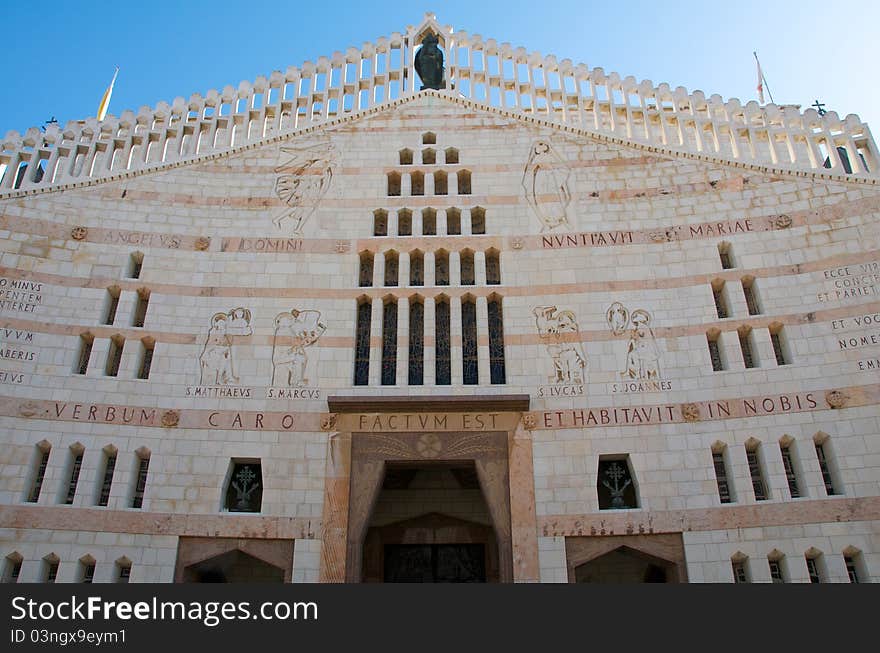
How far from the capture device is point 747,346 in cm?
1583

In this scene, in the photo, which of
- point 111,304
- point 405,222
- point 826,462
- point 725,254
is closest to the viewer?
point 826,462

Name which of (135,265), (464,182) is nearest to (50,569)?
(135,265)

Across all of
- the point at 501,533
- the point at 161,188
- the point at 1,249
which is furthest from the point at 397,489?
the point at 1,249

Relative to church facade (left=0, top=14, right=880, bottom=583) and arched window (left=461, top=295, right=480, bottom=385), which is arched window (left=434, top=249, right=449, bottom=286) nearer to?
church facade (left=0, top=14, right=880, bottom=583)

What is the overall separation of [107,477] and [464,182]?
34.7ft

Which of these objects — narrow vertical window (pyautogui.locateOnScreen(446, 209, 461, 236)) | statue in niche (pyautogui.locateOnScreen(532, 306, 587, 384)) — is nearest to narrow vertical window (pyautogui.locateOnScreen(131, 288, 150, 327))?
narrow vertical window (pyautogui.locateOnScreen(446, 209, 461, 236))

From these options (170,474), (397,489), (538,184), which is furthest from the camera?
(538,184)

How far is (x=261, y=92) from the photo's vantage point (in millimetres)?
19156

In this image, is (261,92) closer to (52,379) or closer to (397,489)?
(52,379)

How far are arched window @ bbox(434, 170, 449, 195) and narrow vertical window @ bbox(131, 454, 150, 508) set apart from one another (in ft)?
30.0

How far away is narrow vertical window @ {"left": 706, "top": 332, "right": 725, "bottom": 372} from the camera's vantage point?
15703mm

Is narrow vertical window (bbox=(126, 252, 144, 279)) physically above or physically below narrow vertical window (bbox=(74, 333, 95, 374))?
above

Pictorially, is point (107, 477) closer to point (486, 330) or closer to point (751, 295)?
point (486, 330)

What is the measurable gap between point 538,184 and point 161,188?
9217 millimetres
